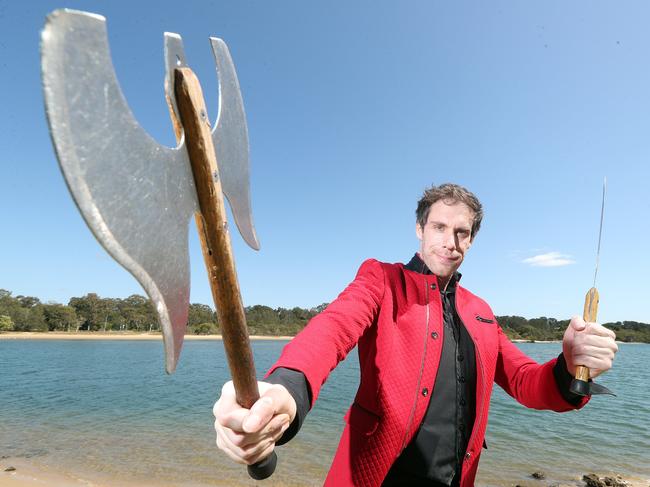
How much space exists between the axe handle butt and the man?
0.40 m

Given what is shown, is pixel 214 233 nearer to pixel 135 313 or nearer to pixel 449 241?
pixel 449 241

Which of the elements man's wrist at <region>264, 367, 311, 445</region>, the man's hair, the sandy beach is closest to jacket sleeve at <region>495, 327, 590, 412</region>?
the man's hair

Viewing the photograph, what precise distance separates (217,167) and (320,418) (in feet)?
54.7

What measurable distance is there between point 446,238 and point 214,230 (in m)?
1.74

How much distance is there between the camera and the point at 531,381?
93.9 inches

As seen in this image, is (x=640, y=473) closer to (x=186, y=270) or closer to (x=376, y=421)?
(x=376, y=421)

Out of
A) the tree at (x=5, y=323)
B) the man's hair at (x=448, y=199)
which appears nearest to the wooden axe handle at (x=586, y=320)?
the man's hair at (x=448, y=199)

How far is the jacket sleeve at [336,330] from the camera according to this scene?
131 centimetres

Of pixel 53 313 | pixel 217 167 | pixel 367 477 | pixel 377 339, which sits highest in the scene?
pixel 217 167

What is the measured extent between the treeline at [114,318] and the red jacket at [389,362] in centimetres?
7721

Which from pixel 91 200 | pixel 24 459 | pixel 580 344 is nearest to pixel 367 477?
pixel 580 344

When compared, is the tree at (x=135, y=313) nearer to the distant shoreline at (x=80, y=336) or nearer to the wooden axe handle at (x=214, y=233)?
the distant shoreline at (x=80, y=336)

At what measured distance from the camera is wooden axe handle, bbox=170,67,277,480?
3.09 feet

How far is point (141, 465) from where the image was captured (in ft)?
31.7
